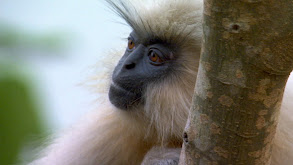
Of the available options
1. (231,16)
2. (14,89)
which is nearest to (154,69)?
(231,16)

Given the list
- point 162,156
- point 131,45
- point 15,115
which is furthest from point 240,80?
point 15,115

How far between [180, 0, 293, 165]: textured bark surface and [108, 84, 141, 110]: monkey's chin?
4.58ft

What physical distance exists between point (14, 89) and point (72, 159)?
5.57ft

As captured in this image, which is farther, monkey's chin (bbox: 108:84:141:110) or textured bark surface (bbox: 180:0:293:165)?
monkey's chin (bbox: 108:84:141:110)

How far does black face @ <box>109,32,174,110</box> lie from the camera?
11.7ft

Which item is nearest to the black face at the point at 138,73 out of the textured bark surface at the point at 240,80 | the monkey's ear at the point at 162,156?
the monkey's ear at the point at 162,156

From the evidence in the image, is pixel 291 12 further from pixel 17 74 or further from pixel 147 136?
pixel 17 74

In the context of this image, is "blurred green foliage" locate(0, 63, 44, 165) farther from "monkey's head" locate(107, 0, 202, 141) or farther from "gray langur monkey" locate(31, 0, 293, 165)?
"monkey's head" locate(107, 0, 202, 141)

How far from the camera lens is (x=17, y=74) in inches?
225

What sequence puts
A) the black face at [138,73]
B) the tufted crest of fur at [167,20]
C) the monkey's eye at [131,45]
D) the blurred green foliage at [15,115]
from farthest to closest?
the blurred green foliage at [15,115] → the monkey's eye at [131,45] → the black face at [138,73] → the tufted crest of fur at [167,20]

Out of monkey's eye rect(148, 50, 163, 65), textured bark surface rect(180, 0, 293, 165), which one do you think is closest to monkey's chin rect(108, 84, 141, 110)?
monkey's eye rect(148, 50, 163, 65)

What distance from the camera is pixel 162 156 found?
360 centimetres

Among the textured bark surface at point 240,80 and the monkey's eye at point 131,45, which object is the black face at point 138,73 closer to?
the monkey's eye at point 131,45

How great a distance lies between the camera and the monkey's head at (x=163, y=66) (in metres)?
3.47
